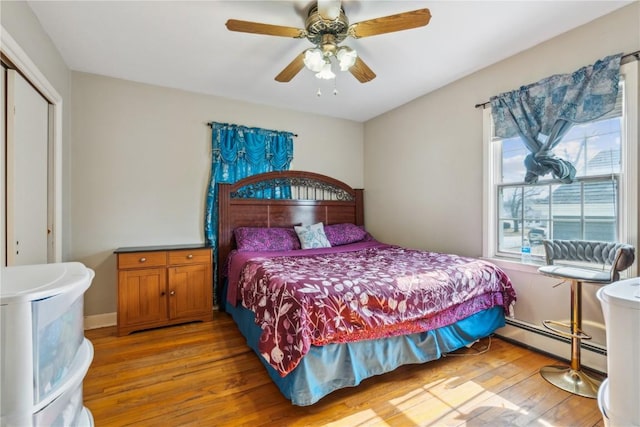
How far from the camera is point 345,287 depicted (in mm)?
1877

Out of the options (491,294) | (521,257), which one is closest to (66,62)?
(491,294)

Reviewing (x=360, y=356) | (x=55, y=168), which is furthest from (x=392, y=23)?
(x=55, y=168)

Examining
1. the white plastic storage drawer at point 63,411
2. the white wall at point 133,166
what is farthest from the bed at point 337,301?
the white plastic storage drawer at point 63,411

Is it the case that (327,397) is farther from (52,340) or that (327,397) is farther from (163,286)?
(163,286)

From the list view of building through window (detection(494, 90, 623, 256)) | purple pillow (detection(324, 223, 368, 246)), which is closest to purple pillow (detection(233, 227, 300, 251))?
purple pillow (detection(324, 223, 368, 246))

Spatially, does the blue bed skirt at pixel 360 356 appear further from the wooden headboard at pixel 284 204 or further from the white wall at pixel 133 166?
the white wall at pixel 133 166

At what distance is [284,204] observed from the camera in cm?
385

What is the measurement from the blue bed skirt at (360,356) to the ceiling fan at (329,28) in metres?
1.97

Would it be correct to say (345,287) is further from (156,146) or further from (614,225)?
(156,146)

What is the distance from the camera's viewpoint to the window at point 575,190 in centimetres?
199

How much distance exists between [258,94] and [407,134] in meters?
1.98

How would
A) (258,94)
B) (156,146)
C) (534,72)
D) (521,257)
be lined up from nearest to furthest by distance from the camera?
(534,72)
(521,257)
(156,146)
(258,94)

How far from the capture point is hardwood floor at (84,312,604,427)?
165 cm

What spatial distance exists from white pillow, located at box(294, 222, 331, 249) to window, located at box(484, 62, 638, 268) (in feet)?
5.85
